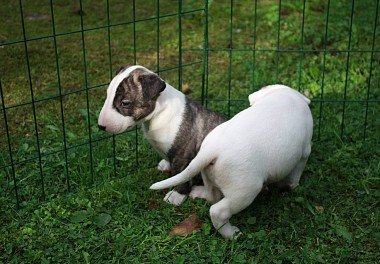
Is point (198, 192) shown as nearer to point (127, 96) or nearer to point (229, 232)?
point (229, 232)

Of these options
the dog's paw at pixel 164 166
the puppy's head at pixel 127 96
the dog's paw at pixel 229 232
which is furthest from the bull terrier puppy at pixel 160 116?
the dog's paw at pixel 229 232

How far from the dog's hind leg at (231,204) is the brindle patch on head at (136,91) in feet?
2.67

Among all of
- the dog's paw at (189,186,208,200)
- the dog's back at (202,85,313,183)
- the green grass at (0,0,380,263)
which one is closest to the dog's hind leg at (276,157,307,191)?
the green grass at (0,0,380,263)

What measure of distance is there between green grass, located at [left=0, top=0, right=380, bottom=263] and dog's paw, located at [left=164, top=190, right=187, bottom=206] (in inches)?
1.8

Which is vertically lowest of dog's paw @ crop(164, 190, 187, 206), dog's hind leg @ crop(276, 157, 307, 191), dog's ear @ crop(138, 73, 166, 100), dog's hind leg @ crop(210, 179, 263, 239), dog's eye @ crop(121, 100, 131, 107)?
dog's paw @ crop(164, 190, 187, 206)

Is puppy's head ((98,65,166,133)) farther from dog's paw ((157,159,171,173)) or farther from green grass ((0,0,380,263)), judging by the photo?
dog's paw ((157,159,171,173))

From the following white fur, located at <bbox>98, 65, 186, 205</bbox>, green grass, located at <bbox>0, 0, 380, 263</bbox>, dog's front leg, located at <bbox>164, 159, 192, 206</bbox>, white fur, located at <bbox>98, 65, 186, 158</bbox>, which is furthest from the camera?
dog's front leg, located at <bbox>164, 159, 192, 206</bbox>

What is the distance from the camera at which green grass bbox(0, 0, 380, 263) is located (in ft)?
13.2

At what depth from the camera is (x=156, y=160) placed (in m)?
5.00

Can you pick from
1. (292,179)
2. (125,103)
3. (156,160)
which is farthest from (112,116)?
(292,179)

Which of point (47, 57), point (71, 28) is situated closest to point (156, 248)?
point (47, 57)

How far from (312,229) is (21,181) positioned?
6.90 ft

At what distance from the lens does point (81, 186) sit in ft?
15.1

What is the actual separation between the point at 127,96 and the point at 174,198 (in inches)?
33.1
